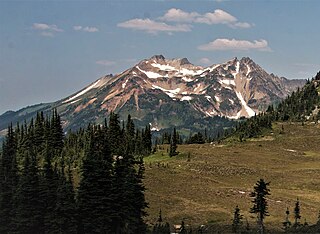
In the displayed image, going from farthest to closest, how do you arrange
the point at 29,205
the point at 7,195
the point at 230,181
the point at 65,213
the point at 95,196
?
the point at 230,181, the point at 7,195, the point at 29,205, the point at 65,213, the point at 95,196

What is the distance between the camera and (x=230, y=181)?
101 m

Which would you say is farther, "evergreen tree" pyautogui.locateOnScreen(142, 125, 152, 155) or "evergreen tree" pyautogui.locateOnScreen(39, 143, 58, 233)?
"evergreen tree" pyautogui.locateOnScreen(142, 125, 152, 155)

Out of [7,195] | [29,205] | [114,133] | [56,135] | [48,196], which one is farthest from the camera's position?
[56,135]

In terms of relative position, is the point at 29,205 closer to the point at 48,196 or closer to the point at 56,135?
the point at 48,196

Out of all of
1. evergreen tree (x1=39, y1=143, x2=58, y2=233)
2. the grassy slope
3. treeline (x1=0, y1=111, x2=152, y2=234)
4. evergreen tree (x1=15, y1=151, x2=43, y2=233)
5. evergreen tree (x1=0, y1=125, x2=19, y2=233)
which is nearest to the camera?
treeline (x1=0, y1=111, x2=152, y2=234)

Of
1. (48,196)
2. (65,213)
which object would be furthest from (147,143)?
(65,213)

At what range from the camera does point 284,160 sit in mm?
138875

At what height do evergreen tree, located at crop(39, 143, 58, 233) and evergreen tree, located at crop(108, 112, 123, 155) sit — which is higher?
evergreen tree, located at crop(108, 112, 123, 155)

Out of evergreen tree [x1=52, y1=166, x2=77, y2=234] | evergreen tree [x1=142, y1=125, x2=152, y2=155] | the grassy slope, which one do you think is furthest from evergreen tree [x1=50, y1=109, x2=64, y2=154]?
evergreen tree [x1=52, y1=166, x2=77, y2=234]

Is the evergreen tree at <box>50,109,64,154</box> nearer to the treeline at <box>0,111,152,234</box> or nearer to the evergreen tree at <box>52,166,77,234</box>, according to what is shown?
the treeline at <box>0,111,152,234</box>

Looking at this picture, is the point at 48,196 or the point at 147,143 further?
the point at 147,143

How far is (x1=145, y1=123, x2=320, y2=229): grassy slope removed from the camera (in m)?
71.2

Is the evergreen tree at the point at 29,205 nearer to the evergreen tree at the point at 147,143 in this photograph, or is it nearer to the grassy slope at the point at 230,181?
the grassy slope at the point at 230,181

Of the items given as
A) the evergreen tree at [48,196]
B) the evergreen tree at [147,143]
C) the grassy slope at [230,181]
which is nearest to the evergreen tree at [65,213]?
the evergreen tree at [48,196]
